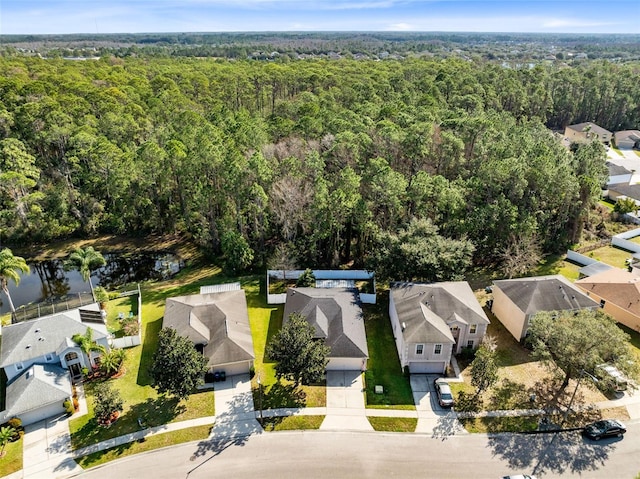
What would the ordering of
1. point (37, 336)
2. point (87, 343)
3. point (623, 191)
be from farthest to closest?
1. point (623, 191)
2. point (37, 336)
3. point (87, 343)

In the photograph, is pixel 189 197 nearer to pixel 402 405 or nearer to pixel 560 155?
pixel 402 405

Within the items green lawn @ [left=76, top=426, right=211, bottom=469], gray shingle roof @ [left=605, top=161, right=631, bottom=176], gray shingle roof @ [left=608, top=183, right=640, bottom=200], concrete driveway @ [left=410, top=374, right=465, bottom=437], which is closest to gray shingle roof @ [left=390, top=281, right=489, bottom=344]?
concrete driveway @ [left=410, top=374, right=465, bottom=437]

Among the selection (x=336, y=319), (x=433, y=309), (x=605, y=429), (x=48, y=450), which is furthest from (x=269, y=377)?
(x=605, y=429)

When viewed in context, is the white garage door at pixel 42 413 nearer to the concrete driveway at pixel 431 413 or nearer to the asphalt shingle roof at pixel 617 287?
the concrete driveway at pixel 431 413

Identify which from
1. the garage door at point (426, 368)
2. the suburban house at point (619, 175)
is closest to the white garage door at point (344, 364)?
the garage door at point (426, 368)

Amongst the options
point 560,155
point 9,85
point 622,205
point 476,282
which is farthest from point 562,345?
point 9,85

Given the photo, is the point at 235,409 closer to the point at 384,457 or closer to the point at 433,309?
the point at 384,457
